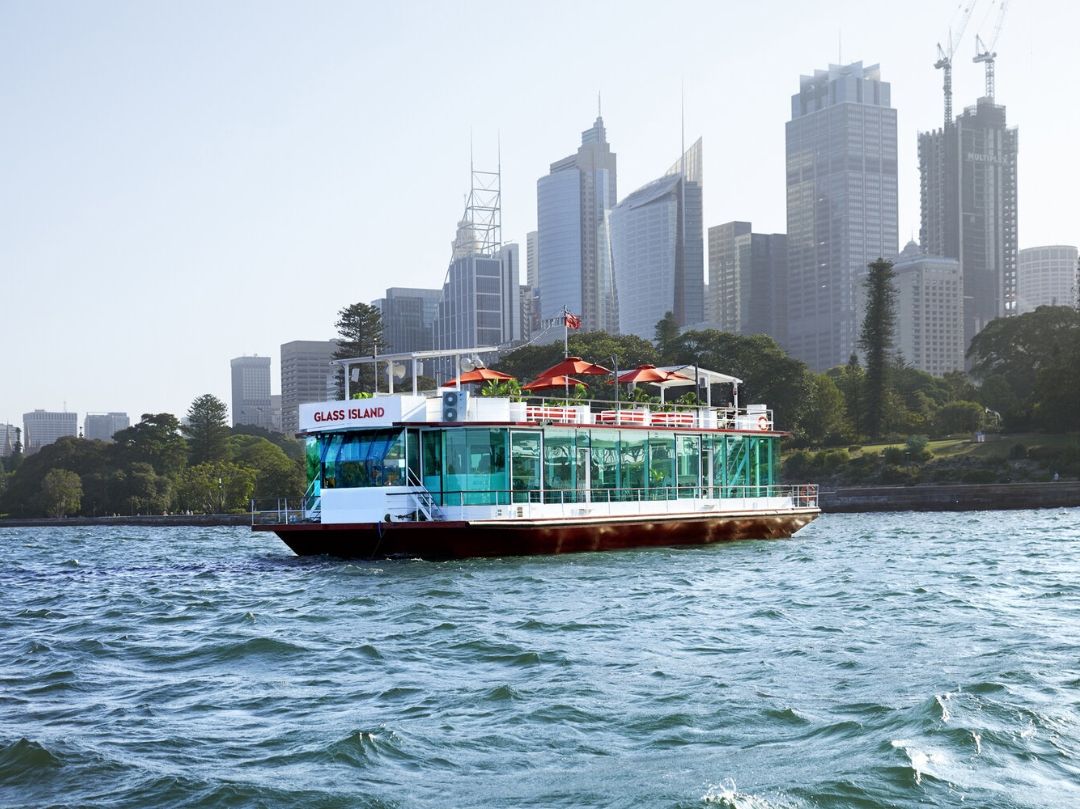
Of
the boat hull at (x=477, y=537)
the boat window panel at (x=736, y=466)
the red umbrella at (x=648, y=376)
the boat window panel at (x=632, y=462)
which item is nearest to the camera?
the boat hull at (x=477, y=537)

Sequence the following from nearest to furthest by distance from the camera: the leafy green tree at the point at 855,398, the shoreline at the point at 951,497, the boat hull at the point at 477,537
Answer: the boat hull at the point at 477,537 → the shoreline at the point at 951,497 → the leafy green tree at the point at 855,398

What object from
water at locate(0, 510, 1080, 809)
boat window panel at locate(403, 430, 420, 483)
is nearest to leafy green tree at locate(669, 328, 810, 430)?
boat window panel at locate(403, 430, 420, 483)

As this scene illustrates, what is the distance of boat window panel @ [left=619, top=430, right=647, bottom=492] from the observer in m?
33.9

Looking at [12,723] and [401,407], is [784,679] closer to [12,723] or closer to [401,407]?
[12,723]

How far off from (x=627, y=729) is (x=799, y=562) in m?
18.8

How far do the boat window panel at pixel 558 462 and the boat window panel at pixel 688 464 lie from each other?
513 cm

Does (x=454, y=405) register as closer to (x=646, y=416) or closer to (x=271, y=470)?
(x=646, y=416)

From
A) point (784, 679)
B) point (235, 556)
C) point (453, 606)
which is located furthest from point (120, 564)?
point (784, 679)

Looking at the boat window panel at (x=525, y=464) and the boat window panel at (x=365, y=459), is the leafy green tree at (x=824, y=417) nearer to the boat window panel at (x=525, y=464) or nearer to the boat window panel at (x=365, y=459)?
the boat window panel at (x=525, y=464)

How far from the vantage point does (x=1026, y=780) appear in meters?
9.48

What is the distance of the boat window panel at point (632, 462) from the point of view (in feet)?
111

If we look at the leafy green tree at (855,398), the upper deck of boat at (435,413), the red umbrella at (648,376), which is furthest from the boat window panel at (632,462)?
the leafy green tree at (855,398)

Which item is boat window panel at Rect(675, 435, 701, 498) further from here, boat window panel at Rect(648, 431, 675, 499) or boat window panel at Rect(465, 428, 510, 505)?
boat window panel at Rect(465, 428, 510, 505)

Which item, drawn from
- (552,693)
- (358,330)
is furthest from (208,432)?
(552,693)
